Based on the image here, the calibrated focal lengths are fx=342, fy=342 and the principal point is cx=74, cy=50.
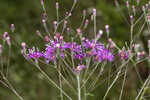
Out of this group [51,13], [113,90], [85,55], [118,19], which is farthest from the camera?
[51,13]

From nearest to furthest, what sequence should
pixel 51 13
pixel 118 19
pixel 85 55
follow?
pixel 85 55
pixel 118 19
pixel 51 13

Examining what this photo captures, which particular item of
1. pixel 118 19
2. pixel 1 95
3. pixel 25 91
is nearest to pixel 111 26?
pixel 118 19

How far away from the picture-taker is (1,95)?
460 cm

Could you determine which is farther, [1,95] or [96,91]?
[1,95]

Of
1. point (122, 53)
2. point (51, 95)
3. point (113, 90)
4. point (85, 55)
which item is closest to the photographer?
point (122, 53)

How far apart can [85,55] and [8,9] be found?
3.65 meters

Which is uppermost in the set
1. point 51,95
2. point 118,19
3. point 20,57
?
point 118,19

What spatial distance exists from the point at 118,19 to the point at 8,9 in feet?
6.03

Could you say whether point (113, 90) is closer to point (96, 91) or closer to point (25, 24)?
point (96, 91)

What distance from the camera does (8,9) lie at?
17.6ft

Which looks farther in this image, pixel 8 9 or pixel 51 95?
pixel 8 9

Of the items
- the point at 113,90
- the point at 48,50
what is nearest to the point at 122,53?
the point at 48,50

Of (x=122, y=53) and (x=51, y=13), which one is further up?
(x=51, y=13)

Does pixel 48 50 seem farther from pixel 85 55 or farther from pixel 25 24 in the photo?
pixel 25 24
